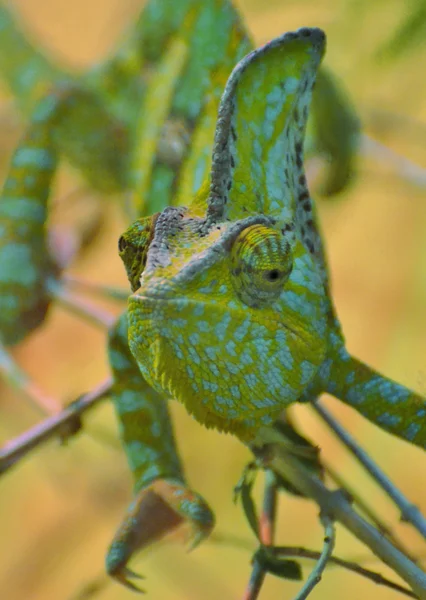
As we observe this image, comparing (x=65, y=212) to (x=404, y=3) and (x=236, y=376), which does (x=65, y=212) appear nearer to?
(x=404, y=3)

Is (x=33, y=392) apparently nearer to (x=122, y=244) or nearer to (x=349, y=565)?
(x=122, y=244)

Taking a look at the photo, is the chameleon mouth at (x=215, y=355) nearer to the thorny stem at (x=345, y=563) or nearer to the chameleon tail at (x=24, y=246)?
the thorny stem at (x=345, y=563)

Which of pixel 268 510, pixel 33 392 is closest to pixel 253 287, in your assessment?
pixel 268 510

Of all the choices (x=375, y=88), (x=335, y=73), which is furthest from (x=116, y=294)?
(x=375, y=88)

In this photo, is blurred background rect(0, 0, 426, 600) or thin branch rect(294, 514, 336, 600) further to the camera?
blurred background rect(0, 0, 426, 600)

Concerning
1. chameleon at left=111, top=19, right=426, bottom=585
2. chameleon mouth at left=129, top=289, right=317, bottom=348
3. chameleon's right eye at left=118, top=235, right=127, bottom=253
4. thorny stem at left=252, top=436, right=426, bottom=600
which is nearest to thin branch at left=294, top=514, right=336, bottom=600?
thorny stem at left=252, top=436, right=426, bottom=600

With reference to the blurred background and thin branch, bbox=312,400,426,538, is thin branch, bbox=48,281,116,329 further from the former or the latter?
thin branch, bbox=312,400,426,538

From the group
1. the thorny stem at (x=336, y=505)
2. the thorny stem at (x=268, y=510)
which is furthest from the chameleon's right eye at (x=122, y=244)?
the thorny stem at (x=268, y=510)

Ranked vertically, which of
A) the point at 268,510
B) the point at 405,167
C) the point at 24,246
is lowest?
the point at 268,510
